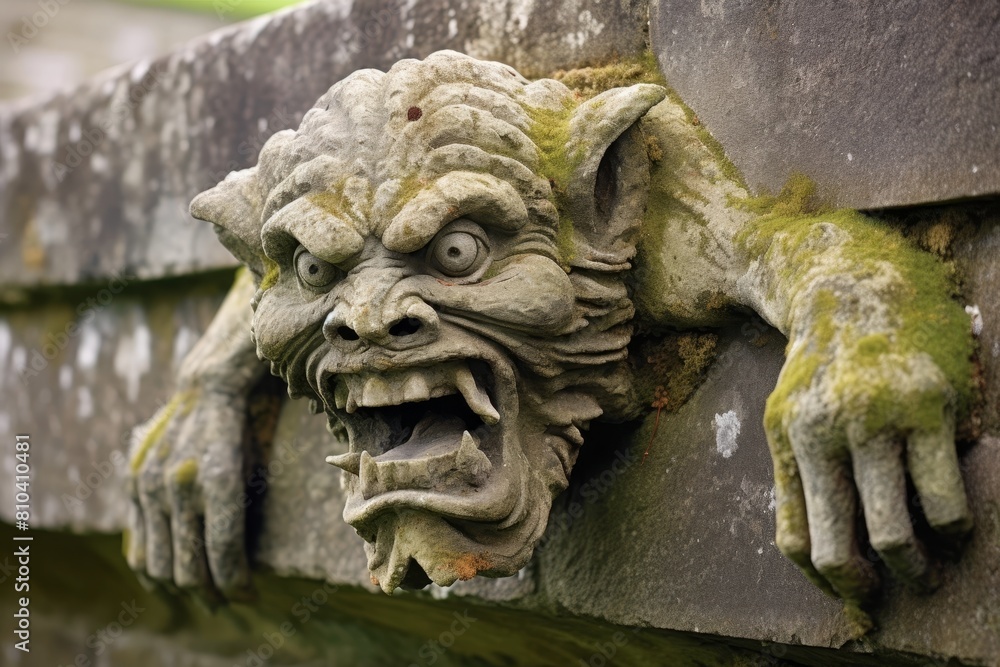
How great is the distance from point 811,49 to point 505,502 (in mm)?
689

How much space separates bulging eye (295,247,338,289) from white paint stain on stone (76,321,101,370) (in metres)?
1.62

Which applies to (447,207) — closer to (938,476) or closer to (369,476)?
(369,476)

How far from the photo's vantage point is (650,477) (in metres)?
1.66

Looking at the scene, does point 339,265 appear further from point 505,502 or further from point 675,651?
point 675,651

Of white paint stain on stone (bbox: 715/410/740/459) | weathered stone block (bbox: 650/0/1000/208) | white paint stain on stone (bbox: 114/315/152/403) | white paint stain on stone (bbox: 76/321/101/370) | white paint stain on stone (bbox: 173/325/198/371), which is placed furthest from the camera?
white paint stain on stone (bbox: 76/321/101/370)

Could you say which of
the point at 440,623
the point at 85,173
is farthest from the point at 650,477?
the point at 85,173

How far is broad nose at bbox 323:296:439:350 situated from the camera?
1386 mm

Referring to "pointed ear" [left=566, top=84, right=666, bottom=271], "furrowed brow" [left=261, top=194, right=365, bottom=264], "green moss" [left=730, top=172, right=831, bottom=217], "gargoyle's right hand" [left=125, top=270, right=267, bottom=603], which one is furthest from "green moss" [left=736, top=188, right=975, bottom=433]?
"gargoyle's right hand" [left=125, top=270, right=267, bottom=603]

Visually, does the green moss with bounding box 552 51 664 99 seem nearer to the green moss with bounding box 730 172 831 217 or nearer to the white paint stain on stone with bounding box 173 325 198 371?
the green moss with bounding box 730 172 831 217

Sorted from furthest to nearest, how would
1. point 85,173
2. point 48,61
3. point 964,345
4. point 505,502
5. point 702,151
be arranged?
point 48,61 < point 85,173 < point 702,151 < point 505,502 < point 964,345

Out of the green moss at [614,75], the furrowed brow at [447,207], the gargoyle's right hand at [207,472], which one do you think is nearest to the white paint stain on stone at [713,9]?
the green moss at [614,75]

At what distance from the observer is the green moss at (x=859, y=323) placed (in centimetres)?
120

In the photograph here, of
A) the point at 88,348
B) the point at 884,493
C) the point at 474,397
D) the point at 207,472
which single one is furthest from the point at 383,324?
the point at 88,348

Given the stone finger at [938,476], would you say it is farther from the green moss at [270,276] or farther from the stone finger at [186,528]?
the stone finger at [186,528]
